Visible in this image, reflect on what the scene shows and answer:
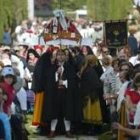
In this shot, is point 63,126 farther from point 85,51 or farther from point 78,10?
point 78,10

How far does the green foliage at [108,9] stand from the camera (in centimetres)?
2986

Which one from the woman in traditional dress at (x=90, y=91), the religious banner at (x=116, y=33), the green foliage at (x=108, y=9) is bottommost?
the woman in traditional dress at (x=90, y=91)

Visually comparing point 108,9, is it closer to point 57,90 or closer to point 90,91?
point 90,91

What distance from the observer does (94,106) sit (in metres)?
15.6

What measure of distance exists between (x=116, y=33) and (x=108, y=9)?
14.2m

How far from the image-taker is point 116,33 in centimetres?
2105

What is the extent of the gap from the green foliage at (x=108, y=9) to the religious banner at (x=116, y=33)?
328 inches

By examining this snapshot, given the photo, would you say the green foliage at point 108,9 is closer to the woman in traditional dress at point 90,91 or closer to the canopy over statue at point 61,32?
the canopy over statue at point 61,32

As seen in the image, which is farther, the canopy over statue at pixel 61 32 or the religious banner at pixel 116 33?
the religious banner at pixel 116 33

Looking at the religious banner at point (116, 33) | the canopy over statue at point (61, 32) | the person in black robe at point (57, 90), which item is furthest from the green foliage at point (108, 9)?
the person in black robe at point (57, 90)

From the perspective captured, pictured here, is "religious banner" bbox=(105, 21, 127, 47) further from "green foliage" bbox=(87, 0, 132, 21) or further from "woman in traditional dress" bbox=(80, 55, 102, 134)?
"green foliage" bbox=(87, 0, 132, 21)

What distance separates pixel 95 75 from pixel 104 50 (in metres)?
6.18

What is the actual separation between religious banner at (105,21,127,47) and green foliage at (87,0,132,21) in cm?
834

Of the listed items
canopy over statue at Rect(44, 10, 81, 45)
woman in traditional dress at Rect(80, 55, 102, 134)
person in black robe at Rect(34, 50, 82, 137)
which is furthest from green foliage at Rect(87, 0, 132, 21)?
person in black robe at Rect(34, 50, 82, 137)
